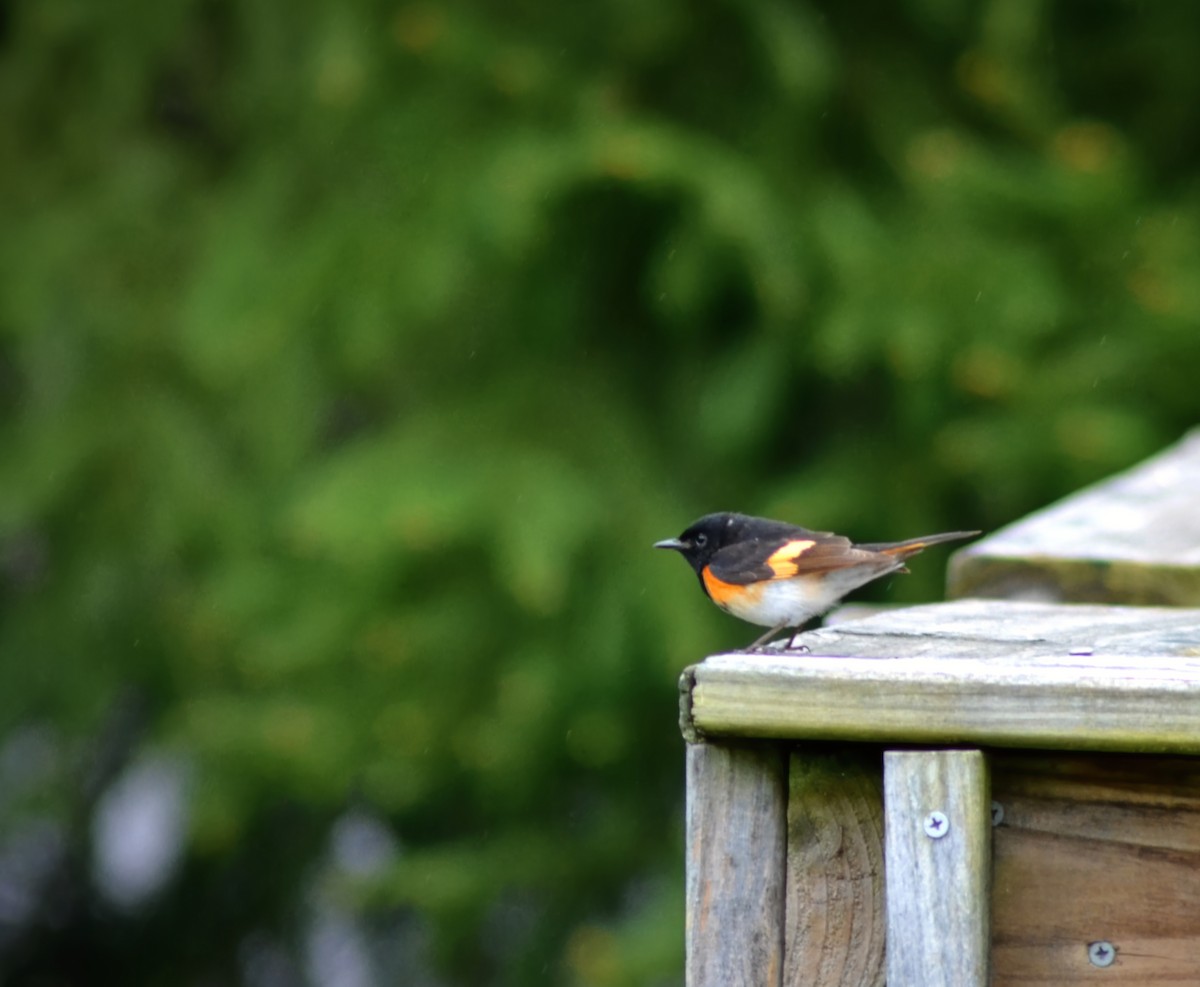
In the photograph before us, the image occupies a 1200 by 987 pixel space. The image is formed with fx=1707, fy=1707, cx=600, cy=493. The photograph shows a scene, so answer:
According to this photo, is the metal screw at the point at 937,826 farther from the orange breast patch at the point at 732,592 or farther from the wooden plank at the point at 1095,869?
the orange breast patch at the point at 732,592

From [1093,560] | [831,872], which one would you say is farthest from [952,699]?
[1093,560]

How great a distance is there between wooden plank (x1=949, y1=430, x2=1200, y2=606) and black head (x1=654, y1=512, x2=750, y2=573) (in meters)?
0.42

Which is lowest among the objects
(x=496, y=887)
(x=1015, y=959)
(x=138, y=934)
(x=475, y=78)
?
(x=138, y=934)

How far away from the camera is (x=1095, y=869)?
5.70 feet

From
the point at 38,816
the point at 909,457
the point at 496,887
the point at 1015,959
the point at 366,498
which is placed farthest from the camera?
the point at 38,816

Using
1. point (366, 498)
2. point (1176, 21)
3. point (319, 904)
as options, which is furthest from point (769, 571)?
point (319, 904)

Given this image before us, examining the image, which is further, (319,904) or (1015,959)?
(319,904)

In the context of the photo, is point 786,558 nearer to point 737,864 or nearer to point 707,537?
point 707,537

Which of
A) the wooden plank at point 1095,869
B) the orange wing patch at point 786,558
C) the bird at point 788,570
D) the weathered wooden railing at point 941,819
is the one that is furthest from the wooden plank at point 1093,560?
the wooden plank at point 1095,869

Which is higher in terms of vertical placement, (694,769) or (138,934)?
(694,769)

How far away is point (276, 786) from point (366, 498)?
60.6 inches

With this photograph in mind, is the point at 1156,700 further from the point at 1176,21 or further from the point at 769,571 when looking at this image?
the point at 1176,21

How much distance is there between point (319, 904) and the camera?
7.38 m

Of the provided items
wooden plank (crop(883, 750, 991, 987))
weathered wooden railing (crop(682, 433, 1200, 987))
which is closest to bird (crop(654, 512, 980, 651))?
weathered wooden railing (crop(682, 433, 1200, 987))
